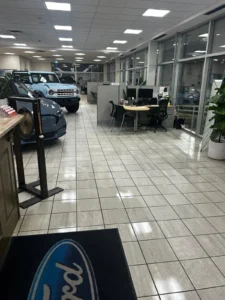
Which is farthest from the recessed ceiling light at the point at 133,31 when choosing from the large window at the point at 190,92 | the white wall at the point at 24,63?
the white wall at the point at 24,63

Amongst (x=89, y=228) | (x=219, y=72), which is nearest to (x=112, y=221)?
(x=89, y=228)

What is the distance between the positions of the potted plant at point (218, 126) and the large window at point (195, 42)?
256cm

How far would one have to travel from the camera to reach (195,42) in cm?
664

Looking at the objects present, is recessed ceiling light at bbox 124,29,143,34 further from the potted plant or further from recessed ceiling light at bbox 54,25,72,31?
the potted plant

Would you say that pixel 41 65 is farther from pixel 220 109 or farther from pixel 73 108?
pixel 220 109

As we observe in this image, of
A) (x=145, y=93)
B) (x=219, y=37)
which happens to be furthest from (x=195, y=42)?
(x=145, y=93)

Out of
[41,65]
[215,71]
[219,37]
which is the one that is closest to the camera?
[219,37]

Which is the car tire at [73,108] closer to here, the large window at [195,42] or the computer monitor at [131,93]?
the computer monitor at [131,93]

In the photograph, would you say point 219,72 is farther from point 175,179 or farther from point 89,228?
point 89,228

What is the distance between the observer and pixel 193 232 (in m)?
2.39

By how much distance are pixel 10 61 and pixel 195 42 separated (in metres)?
14.1

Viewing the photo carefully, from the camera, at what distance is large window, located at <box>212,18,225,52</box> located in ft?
17.4

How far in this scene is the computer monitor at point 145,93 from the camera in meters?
7.00

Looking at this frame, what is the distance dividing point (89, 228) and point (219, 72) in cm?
506
